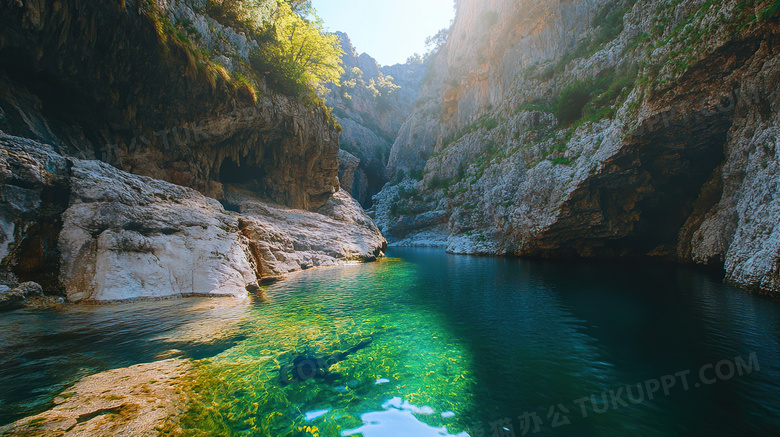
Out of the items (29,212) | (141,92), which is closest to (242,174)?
(141,92)

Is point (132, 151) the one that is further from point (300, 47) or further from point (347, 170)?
point (347, 170)

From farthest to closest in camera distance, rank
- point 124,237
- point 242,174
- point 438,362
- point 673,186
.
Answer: point 242,174 → point 673,186 → point 124,237 → point 438,362

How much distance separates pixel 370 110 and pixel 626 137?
3473 inches

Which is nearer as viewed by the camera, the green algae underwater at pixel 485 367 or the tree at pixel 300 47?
the green algae underwater at pixel 485 367

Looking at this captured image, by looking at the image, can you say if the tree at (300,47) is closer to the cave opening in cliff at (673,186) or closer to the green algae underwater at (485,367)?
the green algae underwater at (485,367)

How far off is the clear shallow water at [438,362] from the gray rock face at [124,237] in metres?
1.30

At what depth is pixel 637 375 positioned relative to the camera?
16.3 feet

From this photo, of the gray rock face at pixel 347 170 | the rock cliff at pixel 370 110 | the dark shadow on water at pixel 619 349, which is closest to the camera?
the dark shadow on water at pixel 619 349

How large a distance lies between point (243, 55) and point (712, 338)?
27.6 metres

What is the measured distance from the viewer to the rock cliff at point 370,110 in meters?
81.5

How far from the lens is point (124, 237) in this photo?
369 inches

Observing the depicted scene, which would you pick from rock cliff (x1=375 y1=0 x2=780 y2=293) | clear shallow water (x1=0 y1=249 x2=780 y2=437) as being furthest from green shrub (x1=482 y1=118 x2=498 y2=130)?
clear shallow water (x1=0 y1=249 x2=780 y2=437)

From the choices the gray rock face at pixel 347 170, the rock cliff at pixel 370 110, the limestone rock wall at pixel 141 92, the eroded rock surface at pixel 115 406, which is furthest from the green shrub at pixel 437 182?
the eroded rock surface at pixel 115 406

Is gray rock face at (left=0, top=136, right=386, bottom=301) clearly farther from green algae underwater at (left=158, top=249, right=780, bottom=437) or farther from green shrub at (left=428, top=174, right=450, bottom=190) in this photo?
green shrub at (left=428, top=174, right=450, bottom=190)
